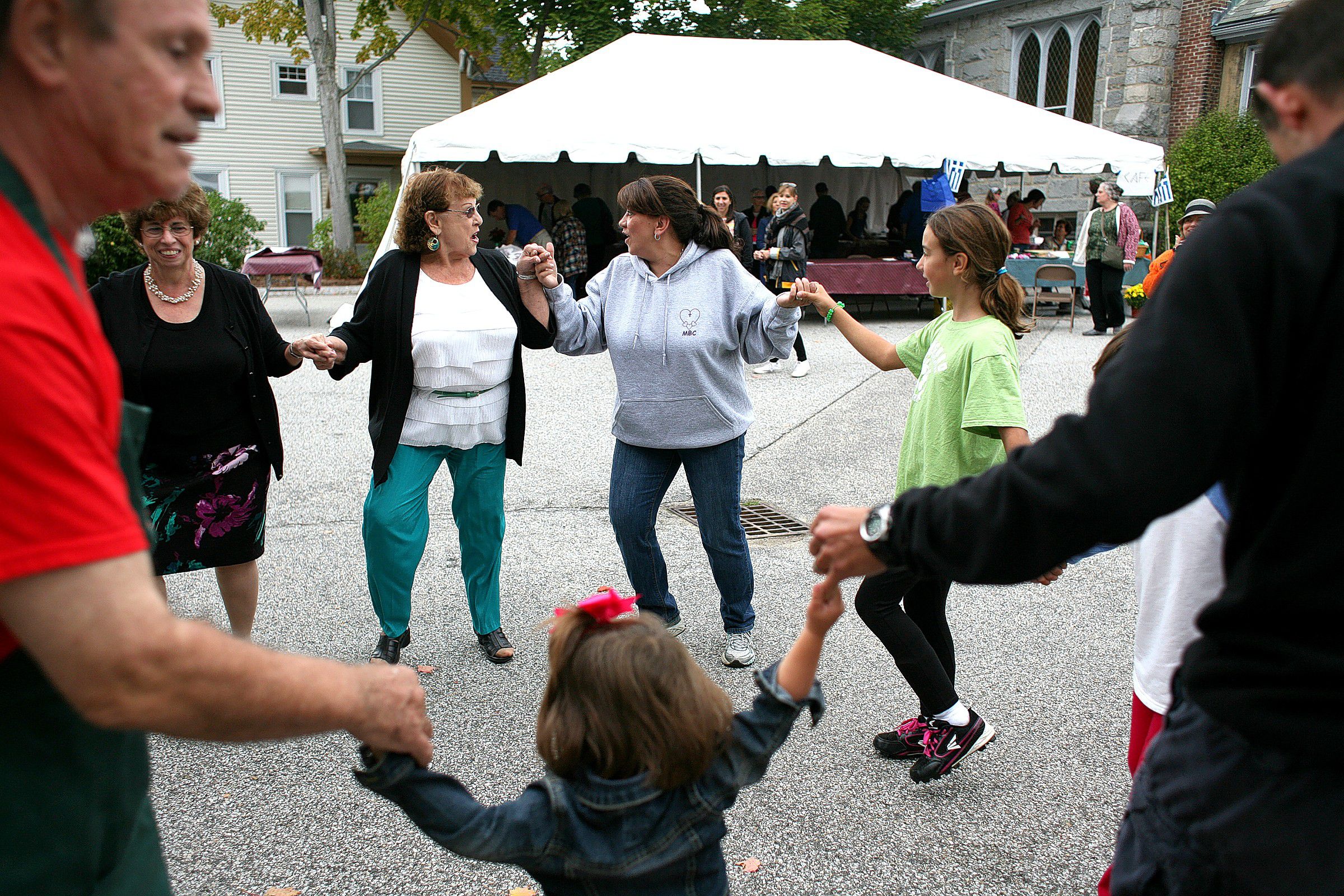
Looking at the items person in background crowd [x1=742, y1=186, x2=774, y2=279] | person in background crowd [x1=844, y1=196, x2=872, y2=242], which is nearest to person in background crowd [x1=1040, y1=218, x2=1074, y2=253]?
person in background crowd [x1=844, y1=196, x2=872, y2=242]

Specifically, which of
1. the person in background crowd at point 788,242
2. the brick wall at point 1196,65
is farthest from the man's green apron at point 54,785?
the brick wall at point 1196,65

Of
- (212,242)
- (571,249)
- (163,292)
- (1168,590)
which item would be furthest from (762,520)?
(212,242)

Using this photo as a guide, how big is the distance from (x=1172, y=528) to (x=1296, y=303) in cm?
126

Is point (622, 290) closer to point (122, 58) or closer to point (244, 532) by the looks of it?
point (244, 532)

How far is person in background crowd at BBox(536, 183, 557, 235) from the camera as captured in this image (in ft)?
60.8

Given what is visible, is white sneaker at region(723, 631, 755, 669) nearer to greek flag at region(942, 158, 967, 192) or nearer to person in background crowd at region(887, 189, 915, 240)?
greek flag at region(942, 158, 967, 192)

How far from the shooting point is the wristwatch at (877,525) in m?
1.59

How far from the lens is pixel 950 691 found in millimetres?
3398

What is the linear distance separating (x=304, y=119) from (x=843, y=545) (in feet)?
105

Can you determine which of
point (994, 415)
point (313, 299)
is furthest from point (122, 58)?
point (313, 299)

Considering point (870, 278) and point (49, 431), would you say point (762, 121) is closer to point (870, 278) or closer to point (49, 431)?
point (870, 278)

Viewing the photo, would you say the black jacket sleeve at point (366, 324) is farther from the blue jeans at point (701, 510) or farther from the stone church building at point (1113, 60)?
the stone church building at point (1113, 60)

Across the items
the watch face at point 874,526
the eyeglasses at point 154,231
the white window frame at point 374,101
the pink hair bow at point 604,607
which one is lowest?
the pink hair bow at point 604,607

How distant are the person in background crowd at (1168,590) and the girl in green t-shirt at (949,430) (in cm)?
71
